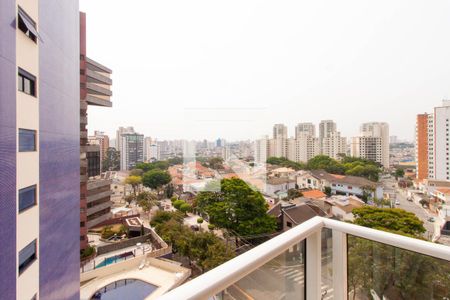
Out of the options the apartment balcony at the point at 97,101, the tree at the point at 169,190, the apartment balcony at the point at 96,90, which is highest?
the apartment balcony at the point at 96,90

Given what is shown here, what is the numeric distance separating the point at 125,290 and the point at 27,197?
439cm

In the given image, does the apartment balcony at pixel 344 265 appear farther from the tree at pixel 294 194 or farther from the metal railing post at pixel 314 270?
the tree at pixel 294 194

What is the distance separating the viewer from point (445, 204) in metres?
6.32

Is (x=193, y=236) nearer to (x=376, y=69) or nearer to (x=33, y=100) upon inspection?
(x=33, y=100)

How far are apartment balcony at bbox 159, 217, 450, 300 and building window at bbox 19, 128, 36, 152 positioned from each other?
9.35 ft

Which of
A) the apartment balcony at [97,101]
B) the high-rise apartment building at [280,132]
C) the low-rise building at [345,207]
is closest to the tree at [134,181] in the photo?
the apartment balcony at [97,101]

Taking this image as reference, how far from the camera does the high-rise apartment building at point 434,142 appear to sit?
5.98 meters

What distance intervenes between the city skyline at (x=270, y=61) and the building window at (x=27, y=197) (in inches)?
133

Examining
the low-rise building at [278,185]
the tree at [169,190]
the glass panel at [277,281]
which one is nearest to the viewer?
the glass panel at [277,281]

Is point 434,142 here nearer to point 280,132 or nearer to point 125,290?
Result: point 280,132

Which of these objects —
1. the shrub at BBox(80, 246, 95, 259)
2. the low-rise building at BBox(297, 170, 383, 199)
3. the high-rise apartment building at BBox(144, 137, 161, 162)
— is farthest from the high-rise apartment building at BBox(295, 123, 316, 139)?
the shrub at BBox(80, 246, 95, 259)

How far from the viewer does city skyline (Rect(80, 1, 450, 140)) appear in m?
4.22

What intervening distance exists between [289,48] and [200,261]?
5.99 meters

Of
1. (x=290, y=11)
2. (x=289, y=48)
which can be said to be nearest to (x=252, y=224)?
(x=289, y=48)
